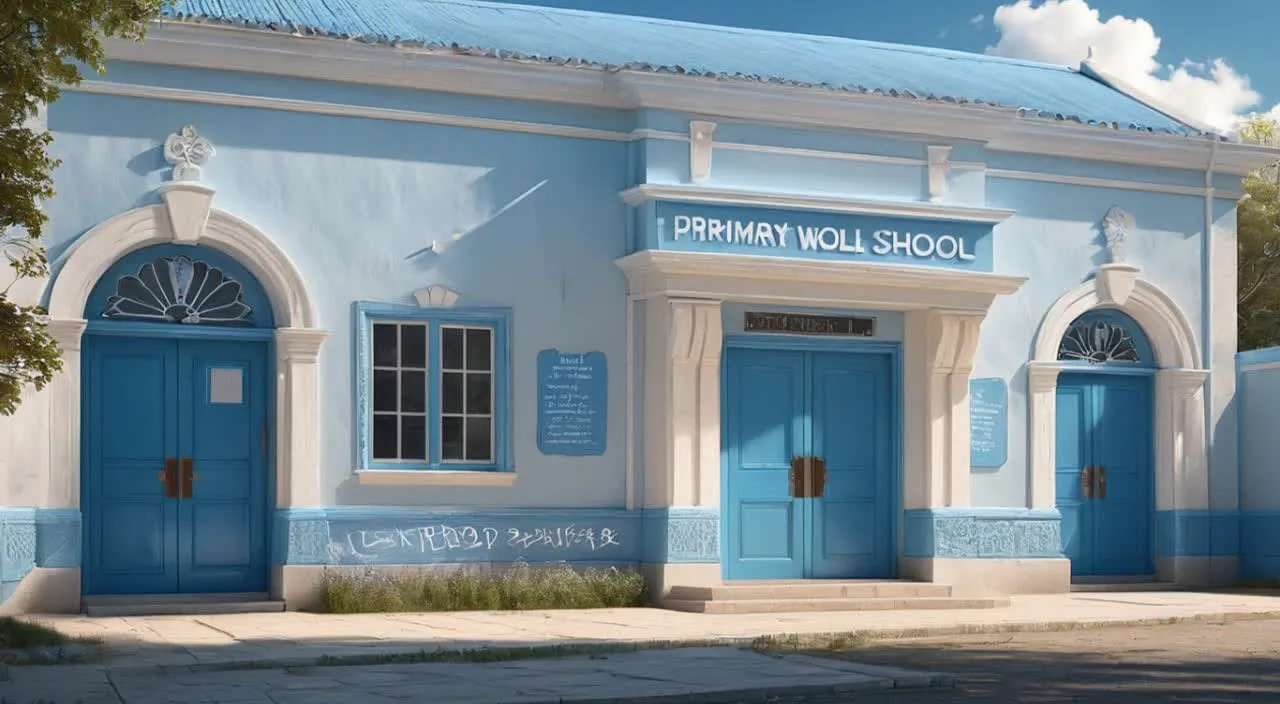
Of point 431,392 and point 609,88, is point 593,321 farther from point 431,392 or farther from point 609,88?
point 609,88

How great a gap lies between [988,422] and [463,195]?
19.5ft

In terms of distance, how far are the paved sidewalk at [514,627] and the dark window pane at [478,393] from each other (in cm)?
194

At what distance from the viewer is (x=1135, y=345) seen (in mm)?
18547

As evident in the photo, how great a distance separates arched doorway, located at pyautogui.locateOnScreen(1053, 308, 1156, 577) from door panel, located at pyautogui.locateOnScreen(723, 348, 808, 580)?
3.21 m

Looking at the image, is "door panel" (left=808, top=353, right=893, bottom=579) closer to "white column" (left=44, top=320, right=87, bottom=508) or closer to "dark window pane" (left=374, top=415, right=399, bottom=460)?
"dark window pane" (left=374, top=415, right=399, bottom=460)

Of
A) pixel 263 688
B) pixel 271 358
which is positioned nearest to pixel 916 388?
pixel 271 358

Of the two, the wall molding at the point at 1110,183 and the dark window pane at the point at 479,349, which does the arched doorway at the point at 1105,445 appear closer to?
the wall molding at the point at 1110,183

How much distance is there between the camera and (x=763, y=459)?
16500 mm

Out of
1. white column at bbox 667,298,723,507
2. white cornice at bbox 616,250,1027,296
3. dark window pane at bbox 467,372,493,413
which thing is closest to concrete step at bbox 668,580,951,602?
white column at bbox 667,298,723,507

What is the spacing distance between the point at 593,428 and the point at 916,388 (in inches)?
134

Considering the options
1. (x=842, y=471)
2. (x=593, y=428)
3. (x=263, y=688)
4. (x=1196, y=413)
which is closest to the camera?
(x=263, y=688)

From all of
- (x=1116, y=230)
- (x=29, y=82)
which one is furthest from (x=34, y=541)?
(x=1116, y=230)

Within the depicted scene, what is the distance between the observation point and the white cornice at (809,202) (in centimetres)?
1560

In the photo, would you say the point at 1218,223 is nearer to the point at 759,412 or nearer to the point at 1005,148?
the point at 1005,148
